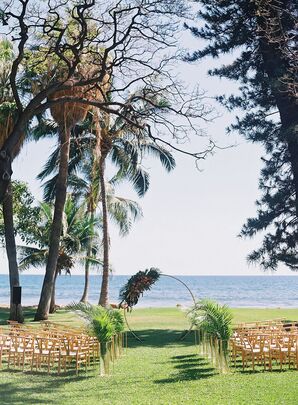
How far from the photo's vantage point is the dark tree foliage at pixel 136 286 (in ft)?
63.7

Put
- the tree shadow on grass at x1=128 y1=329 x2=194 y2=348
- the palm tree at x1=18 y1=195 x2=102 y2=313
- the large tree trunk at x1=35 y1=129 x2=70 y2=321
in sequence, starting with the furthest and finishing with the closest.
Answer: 1. the palm tree at x1=18 y1=195 x2=102 y2=313
2. the large tree trunk at x1=35 y1=129 x2=70 y2=321
3. the tree shadow on grass at x1=128 y1=329 x2=194 y2=348

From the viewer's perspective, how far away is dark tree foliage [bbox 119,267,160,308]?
19.4 m

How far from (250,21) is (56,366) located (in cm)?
1267

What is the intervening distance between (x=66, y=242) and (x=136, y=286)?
1199 centimetres

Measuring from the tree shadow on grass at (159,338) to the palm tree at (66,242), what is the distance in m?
8.41

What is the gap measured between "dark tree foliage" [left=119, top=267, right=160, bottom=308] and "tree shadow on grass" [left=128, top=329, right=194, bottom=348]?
1292 millimetres

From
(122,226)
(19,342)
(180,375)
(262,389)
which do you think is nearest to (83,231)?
(122,226)

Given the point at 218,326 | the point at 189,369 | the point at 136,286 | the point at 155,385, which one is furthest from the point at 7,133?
the point at 155,385

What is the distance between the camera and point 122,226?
1332 inches

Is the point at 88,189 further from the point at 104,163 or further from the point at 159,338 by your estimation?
the point at 159,338

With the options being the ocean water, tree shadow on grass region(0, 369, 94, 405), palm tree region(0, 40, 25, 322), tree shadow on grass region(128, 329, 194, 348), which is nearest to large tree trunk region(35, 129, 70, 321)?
palm tree region(0, 40, 25, 322)

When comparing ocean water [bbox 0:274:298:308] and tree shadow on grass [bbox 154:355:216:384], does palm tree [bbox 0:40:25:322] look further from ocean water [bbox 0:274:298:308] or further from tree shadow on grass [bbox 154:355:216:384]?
ocean water [bbox 0:274:298:308]

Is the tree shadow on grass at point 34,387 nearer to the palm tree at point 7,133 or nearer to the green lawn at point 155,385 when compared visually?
the green lawn at point 155,385

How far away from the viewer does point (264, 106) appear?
22016 mm
